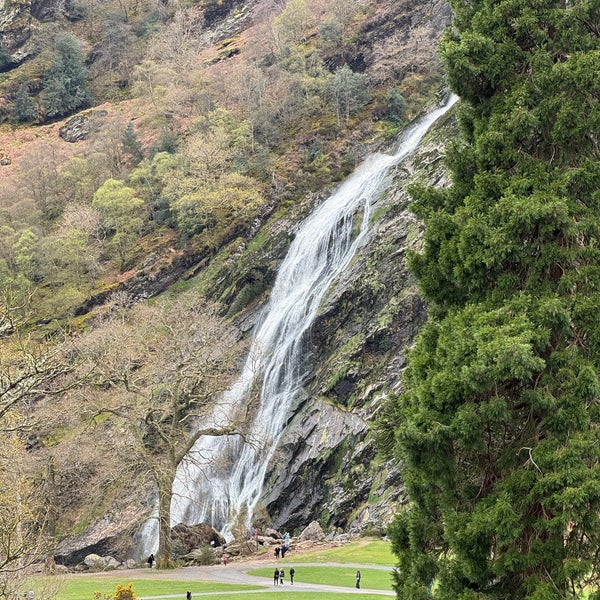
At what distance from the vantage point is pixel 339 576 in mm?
26016

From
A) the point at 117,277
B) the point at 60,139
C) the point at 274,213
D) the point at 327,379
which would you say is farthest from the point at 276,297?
the point at 60,139

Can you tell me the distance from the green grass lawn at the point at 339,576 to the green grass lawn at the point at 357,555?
1.62 metres

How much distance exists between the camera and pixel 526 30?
13508 millimetres

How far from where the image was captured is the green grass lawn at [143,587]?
79.9 ft

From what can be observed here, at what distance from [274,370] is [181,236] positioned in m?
26.5

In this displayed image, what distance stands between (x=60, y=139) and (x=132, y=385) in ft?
239

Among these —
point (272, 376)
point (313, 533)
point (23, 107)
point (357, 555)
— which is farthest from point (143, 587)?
point (23, 107)

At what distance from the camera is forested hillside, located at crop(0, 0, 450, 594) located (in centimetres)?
3625

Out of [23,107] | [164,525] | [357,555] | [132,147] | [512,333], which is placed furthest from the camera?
[23,107]

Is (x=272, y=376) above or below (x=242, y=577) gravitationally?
below

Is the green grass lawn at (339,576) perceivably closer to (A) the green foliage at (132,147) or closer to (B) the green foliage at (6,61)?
(A) the green foliage at (132,147)

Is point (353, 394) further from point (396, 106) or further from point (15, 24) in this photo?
point (15, 24)

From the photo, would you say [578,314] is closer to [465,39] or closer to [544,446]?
[544,446]

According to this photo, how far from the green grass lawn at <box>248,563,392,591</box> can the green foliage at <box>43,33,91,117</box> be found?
93.3 metres
